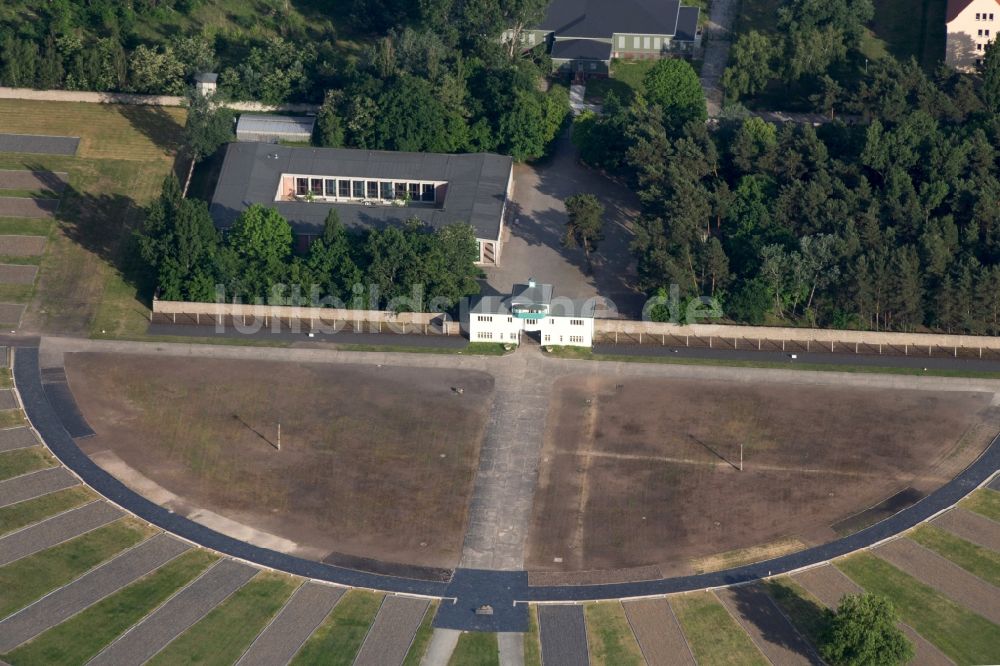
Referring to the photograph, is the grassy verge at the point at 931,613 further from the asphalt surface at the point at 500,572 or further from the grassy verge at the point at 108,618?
the grassy verge at the point at 108,618

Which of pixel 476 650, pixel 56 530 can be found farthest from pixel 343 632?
pixel 56 530

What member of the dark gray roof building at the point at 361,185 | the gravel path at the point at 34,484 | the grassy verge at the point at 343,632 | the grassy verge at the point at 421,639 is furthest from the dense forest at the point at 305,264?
the grassy verge at the point at 421,639

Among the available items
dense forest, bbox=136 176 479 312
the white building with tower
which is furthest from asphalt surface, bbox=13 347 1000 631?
the white building with tower

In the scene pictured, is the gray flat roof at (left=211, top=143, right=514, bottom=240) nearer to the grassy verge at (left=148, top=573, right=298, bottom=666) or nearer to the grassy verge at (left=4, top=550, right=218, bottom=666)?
the grassy verge at (left=4, top=550, right=218, bottom=666)

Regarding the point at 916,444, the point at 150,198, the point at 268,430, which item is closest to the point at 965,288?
the point at 916,444

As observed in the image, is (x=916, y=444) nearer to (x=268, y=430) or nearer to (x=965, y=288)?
(x=965, y=288)

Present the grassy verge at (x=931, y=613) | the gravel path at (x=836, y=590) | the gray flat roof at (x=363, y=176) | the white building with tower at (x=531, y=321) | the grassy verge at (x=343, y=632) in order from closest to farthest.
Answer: the grassy verge at (x=343, y=632) < the gravel path at (x=836, y=590) < the grassy verge at (x=931, y=613) < the white building with tower at (x=531, y=321) < the gray flat roof at (x=363, y=176)
